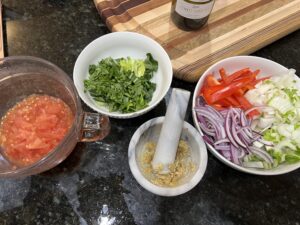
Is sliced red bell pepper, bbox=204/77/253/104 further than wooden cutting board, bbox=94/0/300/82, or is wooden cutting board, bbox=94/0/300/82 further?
wooden cutting board, bbox=94/0/300/82

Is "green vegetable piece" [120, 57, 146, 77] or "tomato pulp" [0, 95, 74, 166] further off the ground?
"green vegetable piece" [120, 57, 146, 77]

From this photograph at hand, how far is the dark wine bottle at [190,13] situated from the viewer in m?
0.99

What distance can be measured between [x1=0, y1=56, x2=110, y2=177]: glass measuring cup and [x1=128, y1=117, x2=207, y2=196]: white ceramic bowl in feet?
0.33

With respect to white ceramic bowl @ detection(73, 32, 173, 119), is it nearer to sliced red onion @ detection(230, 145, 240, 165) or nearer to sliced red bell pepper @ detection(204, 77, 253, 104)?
sliced red bell pepper @ detection(204, 77, 253, 104)

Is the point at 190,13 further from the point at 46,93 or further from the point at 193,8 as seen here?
the point at 46,93

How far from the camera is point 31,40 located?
46.0 inches

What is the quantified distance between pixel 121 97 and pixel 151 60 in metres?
0.19

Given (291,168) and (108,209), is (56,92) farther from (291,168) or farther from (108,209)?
(291,168)

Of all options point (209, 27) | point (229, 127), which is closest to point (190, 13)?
point (209, 27)

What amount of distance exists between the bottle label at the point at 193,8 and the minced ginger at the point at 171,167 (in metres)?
0.43

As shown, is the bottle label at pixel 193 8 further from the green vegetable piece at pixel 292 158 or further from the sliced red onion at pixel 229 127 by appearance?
the green vegetable piece at pixel 292 158

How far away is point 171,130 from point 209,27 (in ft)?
1.76

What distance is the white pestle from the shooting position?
0.82 meters

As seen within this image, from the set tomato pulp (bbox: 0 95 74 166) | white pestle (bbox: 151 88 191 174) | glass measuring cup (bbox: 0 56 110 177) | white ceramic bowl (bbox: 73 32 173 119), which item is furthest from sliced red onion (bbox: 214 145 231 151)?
tomato pulp (bbox: 0 95 74 166)
